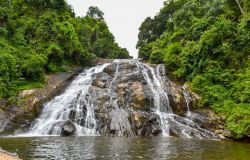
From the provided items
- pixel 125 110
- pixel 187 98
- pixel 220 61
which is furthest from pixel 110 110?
pixel 220 61

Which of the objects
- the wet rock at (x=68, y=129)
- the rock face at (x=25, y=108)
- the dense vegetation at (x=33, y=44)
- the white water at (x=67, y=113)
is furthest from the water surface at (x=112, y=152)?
the dense vegetation at (x=33, y=44)

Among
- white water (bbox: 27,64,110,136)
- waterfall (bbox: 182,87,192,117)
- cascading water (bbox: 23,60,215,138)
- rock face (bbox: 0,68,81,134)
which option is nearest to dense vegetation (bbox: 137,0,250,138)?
waterfall (bbox: 182,87,192,117)

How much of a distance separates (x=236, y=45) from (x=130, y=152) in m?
20.0

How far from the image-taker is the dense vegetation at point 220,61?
25.0m

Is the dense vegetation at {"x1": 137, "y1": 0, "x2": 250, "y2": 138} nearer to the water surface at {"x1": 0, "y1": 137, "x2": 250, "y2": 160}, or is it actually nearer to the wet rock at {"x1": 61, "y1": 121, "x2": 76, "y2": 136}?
the water surface at {"x1": 0, "y1": 137, "x2": 250, "y2": 160}

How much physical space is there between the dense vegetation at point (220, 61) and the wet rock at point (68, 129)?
11.2 m

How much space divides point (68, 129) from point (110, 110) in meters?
4.16

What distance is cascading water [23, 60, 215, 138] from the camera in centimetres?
2322

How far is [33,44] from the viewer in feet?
113

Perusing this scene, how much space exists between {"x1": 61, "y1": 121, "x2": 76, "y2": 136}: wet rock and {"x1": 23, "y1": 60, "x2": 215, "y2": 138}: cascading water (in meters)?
0.32

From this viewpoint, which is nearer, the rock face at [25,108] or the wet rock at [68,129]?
the wet rock at [68,129]

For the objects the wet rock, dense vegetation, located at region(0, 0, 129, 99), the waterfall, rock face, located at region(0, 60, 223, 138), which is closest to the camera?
the wet rock

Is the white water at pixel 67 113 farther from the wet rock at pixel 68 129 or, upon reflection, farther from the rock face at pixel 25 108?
the rock face at pixel 25 108

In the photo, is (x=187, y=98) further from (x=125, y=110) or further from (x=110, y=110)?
(x=110, y=110)
